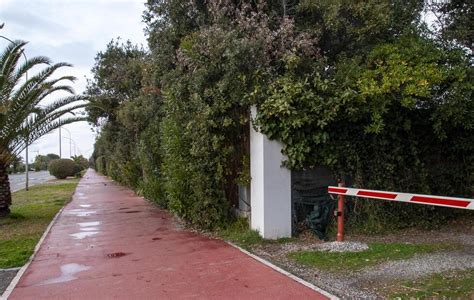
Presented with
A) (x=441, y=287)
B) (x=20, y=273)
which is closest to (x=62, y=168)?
(x=20, y=273)

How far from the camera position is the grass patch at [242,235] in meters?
9.00

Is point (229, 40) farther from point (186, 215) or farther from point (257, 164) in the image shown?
point (186, 215)

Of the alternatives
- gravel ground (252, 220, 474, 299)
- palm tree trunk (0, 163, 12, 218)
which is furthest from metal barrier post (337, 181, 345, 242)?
palm tree trunk (0, 163, 12, 218)

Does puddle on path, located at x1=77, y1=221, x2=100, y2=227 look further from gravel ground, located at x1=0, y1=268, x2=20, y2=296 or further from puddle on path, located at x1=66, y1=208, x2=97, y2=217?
gravel ground, located at x1=0, y1=268, x2=20, y2=296

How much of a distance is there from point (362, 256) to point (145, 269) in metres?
3.41

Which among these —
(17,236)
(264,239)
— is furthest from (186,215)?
(17,236)

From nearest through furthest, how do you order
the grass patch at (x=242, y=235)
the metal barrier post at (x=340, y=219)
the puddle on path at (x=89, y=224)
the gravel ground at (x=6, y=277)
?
the gravel ground at (x=6, y=277) < the metal barrier post at (x=340, y=219) < the grass patch at (x=242, y=235) < the puddle on path at (x=89, y=224)

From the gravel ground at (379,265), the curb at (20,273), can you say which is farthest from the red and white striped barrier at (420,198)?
the curb at (20,273)

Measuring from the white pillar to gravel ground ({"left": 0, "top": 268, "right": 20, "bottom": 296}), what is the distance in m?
4.36

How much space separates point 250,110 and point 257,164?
1.11m

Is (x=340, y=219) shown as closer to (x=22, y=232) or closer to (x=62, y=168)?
(x=22, y=232)

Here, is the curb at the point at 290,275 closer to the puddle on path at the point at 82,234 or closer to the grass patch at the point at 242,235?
the grass patch at the point at 242,235

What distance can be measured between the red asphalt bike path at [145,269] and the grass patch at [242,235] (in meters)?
0.36

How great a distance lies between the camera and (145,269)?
24.1 feet
